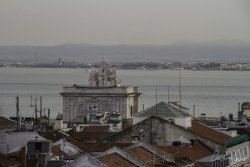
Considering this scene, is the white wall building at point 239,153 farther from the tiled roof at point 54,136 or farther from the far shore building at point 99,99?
the far shore building at point 99,99

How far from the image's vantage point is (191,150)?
82.3 feet

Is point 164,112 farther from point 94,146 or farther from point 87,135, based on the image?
point 94,146

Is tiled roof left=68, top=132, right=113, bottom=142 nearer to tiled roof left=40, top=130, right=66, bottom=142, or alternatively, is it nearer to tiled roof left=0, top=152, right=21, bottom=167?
tiled roof left=40, top=130, right=66, bottom=142

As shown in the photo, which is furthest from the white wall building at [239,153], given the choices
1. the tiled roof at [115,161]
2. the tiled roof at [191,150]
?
the tiled roof at [115,161]

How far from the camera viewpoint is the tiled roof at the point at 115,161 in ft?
62.2

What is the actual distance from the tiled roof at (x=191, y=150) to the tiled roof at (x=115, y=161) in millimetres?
3087

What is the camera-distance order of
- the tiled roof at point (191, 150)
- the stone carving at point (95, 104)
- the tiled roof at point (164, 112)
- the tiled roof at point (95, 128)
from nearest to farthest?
the tiled roof at point (191, 150) → the tiled roof at point (164, 112) → the tiled roof at point (95, 128) → the stone carving at point (95, 104)

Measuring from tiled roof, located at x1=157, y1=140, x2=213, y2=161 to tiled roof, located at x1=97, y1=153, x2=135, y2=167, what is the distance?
3087 mm

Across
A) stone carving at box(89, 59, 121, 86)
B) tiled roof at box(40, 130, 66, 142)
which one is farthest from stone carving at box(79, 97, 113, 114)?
tiled roof at box(40, 130, 66, 142)

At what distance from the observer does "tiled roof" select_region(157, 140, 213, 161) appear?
23.7 m

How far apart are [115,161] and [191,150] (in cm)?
581

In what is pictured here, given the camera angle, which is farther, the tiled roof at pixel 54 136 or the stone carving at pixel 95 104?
the stone carving at pixel 95 104

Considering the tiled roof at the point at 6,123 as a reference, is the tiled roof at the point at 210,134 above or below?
above

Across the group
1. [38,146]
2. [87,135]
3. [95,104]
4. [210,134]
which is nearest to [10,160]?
[38,146]
